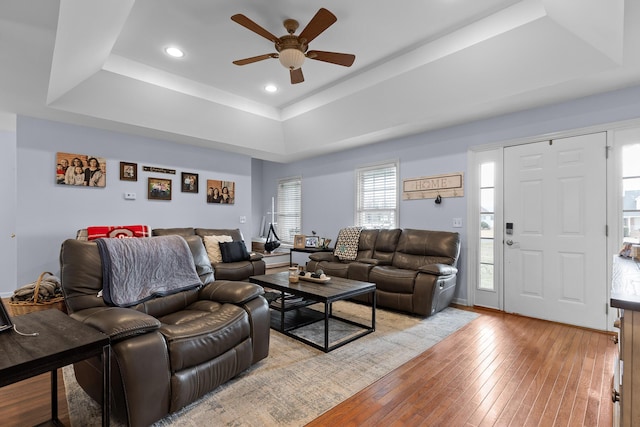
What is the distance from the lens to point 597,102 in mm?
3357

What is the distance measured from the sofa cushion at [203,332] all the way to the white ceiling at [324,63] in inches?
90.7

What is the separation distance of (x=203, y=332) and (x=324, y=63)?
3.22 metres

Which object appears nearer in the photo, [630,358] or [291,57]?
[630,358]

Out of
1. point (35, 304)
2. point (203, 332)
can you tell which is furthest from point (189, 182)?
point (203, 332)

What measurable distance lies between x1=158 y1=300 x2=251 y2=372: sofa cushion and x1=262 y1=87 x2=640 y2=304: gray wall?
3.37 m

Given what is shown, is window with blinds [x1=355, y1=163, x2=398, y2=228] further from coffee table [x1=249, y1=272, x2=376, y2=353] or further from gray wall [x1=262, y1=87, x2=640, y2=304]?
coffee table [x1=249, y1=272, x2=376, y2=353]

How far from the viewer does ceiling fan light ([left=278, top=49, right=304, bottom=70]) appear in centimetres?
280

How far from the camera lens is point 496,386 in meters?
2.25

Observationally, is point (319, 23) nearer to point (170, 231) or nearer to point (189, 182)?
point (170, 231)

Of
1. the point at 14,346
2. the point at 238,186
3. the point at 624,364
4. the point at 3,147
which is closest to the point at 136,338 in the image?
the point at 14,346

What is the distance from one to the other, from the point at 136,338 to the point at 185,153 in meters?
4.37

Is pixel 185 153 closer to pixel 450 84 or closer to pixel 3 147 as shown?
pixel 3 147

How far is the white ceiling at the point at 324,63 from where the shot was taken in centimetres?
255

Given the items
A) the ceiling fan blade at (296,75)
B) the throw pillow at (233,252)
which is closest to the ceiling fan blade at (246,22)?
the ceiling fan blade at (296,75)
